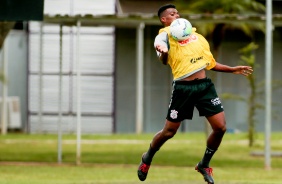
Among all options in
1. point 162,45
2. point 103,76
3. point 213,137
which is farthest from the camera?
point 103,76

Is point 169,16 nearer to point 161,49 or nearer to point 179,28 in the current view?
point 179,28

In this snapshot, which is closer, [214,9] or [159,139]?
[159,139]

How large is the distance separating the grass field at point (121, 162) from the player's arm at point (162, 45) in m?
2.95

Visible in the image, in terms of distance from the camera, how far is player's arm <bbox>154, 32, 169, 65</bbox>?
12797mm

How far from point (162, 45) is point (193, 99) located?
2.93 ft

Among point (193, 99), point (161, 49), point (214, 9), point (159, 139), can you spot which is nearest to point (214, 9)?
point (214, 9)

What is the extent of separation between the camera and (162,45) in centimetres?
1288

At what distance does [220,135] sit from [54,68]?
26253mm

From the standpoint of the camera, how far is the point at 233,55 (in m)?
39.1

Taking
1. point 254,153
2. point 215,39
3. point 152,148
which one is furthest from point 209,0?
point 152,148

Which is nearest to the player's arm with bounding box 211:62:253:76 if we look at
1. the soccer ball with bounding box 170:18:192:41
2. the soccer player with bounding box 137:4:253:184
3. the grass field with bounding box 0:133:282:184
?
the soccer player with bounding box 137:4:253:184

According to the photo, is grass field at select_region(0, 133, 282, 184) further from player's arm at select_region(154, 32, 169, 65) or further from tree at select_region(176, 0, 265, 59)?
tree at select_region(176, 0, 265, 59)

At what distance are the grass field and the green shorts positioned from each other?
92.1 inches

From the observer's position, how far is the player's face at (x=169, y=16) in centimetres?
1328
